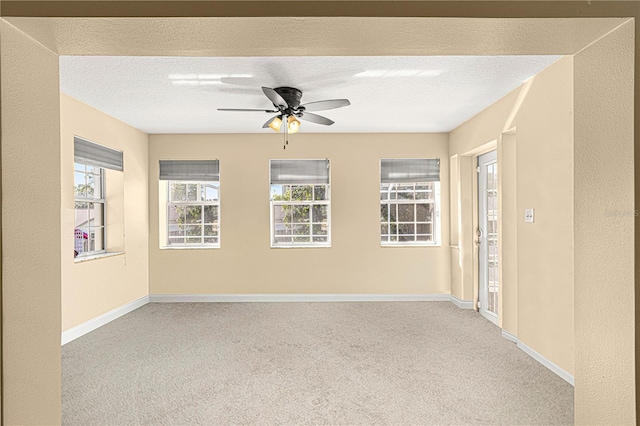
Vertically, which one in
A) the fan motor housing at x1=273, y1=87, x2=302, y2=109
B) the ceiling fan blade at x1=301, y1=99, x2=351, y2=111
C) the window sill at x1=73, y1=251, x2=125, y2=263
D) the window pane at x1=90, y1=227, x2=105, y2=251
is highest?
the fan motor housing at x1=273, y1=87, x2=302, y2=109

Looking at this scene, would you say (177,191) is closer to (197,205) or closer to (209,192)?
(197,205)

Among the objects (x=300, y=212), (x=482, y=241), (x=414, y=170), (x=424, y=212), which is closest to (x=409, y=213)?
(x=424, y=212)

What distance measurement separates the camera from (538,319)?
3.39 meters

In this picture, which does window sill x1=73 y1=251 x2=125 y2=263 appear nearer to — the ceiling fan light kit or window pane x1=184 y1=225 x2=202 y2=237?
window pane x1=184 y1=225 x2=202 y2=237

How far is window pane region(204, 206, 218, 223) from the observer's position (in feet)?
19.3

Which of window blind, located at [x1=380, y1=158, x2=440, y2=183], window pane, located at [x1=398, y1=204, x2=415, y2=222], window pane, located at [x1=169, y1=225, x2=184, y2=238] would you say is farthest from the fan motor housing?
window pane, located at [x1=169, y1=225, x2=184, y2=238]

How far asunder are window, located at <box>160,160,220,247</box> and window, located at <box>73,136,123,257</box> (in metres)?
0.94

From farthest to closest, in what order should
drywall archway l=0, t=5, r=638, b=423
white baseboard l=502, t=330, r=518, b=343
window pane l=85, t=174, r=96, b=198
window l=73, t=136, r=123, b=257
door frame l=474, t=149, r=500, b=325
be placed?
door frame l=474, t=149, r=500, b=325 < window pane l=85, t=174, r=96, b=198 < window l=73, t=136, r=123, b=257 < white baseboard l=502, t=330, r=518, b=343 < drywall archway l=0, t=5, r=638, b=423

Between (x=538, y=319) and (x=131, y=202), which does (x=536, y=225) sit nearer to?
(x=538, y=319)

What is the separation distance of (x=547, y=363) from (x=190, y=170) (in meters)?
5.08

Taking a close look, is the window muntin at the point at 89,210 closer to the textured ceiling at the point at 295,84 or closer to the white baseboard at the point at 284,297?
the textured ceiling at the point at 295,84

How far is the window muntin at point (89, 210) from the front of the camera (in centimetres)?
444

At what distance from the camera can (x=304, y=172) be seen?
5.77 metres

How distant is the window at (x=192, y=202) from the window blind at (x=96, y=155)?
915mm
